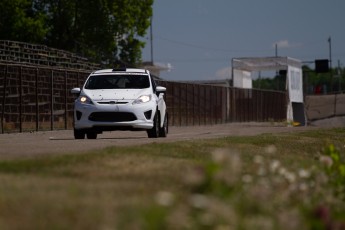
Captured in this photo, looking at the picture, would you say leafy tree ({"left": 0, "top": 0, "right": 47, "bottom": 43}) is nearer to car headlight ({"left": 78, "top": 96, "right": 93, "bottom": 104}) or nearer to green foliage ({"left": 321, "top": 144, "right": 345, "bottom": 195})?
car headlight ({"left": 78, "top": 96, "right": 93, "bottom": 104})

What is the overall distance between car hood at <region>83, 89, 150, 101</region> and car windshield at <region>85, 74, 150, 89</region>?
17.7 inches

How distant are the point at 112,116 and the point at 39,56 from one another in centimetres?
2623

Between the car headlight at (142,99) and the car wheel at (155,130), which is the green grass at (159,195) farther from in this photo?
the car wheel at (155,130)

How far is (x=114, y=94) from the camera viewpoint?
21.3m

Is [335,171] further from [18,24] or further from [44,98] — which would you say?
[18,24]

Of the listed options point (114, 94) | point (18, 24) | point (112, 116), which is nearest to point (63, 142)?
point (112, 116)

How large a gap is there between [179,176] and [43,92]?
23.9 metres

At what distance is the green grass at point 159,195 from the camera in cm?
590

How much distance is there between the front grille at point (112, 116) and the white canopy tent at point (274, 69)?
54.8 metres

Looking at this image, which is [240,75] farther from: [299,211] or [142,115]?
[299,211]

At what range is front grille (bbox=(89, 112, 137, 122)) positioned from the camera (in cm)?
2103

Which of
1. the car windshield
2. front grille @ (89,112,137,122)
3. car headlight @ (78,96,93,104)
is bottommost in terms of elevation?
→ front grille @ (89,112,137,122)

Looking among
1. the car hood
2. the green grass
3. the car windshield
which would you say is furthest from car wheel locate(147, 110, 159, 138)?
the green grass

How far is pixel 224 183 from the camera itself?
263 inches
